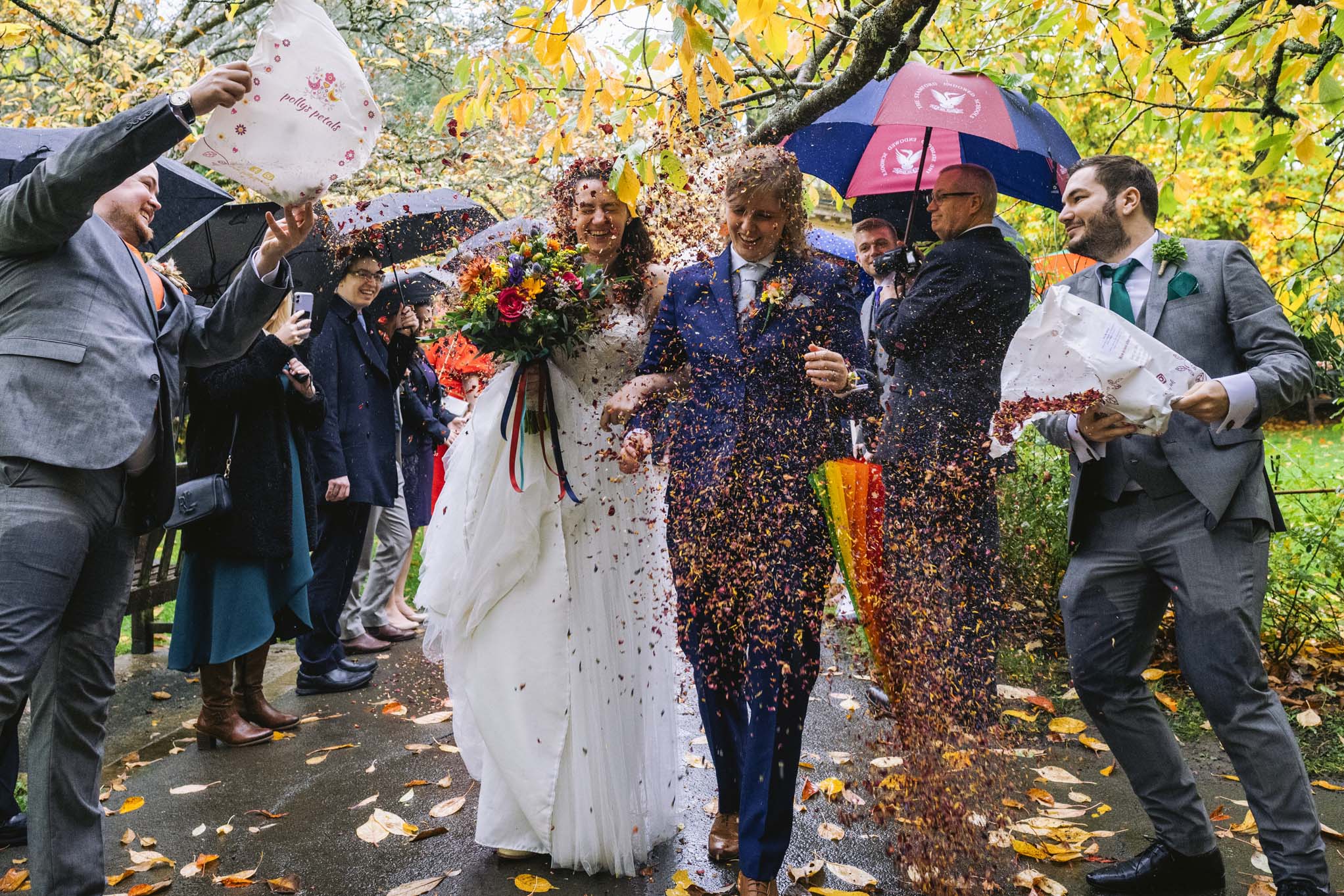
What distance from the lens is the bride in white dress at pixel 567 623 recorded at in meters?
3.25

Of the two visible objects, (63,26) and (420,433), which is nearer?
(420,433)

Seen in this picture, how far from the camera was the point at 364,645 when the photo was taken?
6445mm

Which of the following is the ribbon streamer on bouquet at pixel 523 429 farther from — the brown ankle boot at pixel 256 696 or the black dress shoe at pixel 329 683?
the black dress shoe at pixel 329 683

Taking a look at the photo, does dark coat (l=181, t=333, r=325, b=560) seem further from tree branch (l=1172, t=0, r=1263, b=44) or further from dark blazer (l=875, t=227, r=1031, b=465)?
tree branch (l=1172, t=0, r=1263, b=44)

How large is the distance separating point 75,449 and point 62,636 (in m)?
0.57

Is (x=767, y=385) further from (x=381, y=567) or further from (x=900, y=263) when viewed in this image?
(x=381, y=567)

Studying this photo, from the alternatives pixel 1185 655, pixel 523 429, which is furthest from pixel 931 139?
pixel 1185 655

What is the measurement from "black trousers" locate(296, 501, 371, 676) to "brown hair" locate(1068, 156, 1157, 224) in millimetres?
4269

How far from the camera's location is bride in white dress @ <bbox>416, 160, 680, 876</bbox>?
3248 millimetres

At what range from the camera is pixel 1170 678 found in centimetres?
515

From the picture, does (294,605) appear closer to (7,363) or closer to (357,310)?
(357,310)

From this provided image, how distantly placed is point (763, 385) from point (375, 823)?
91.3 inches

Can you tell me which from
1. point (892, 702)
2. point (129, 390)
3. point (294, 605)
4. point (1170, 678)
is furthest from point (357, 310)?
point (1170, 678)

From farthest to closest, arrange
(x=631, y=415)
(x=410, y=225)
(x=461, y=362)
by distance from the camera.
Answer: (x=410, y=225) < (x=461, y=362) < (x=631, y=415)
